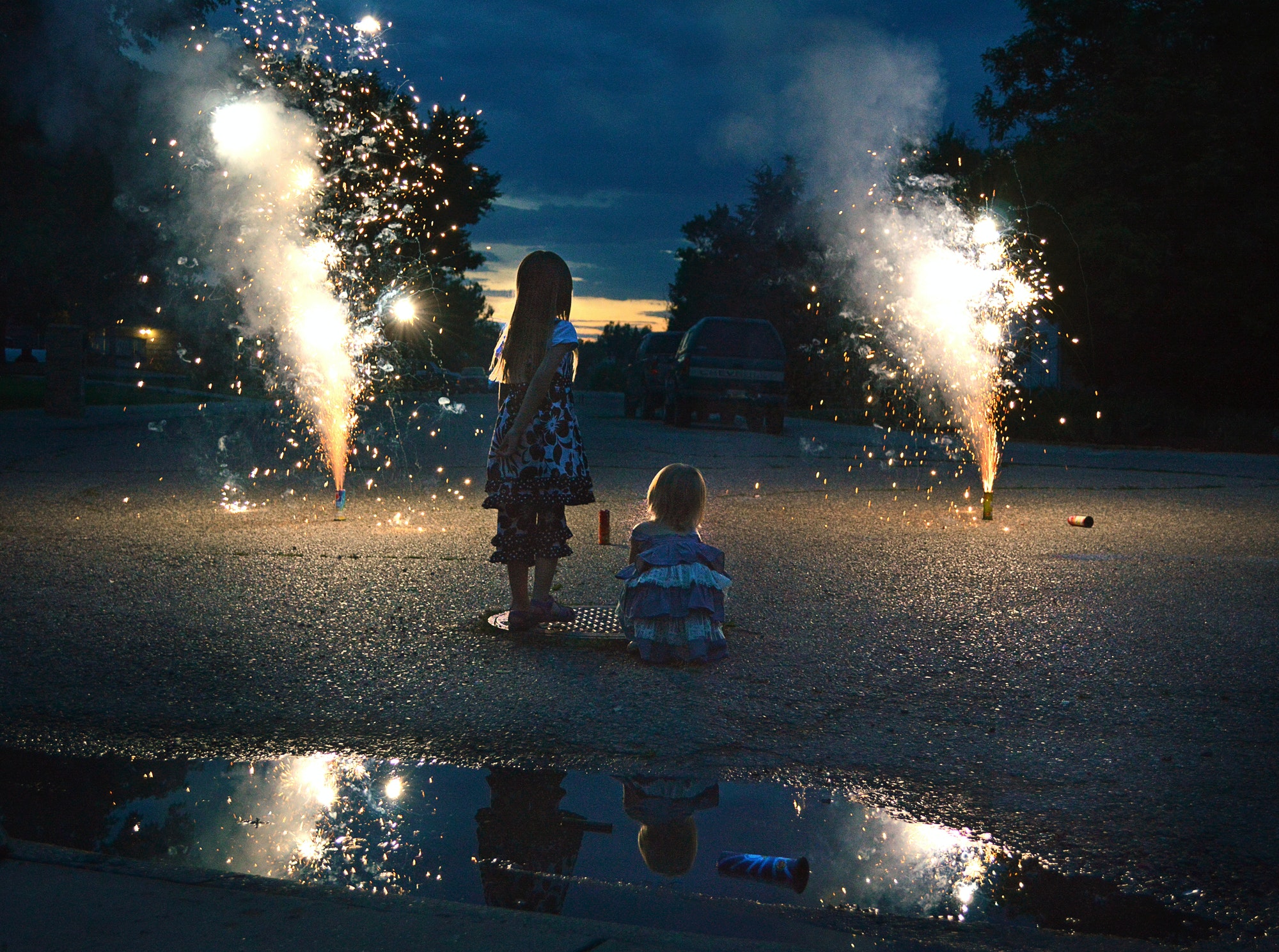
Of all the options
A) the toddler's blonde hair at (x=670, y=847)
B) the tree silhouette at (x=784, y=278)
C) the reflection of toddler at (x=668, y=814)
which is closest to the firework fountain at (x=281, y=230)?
the reflection of toddler at (x=668, y=814)

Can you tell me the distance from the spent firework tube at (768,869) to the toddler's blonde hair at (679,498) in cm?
240

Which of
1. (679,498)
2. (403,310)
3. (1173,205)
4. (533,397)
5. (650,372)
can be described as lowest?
(679,498)

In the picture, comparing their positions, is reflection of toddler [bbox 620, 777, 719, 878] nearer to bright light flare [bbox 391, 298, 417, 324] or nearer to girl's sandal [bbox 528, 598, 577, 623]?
girl's sandal [bbox 528, 598, 577, 623]

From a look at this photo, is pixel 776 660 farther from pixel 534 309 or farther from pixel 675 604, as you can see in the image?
pixel 534 309

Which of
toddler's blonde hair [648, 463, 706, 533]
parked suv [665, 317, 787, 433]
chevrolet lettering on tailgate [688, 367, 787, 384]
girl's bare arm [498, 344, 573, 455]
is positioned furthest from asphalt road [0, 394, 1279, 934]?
chevrolet lettering on tailgate [688, 367, 787, 384]

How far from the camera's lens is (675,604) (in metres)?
5.22

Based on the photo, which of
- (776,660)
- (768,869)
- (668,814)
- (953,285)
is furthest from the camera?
A: (953,285)

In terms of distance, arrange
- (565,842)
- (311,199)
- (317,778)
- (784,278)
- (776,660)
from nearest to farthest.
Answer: (565,842), (317,778), (776,660), (311,199), (784,278)

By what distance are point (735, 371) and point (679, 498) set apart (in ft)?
64.3

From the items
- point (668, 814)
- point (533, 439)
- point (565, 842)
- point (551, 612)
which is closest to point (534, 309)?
point (533, 439)

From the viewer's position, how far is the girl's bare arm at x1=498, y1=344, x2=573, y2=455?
5648mm

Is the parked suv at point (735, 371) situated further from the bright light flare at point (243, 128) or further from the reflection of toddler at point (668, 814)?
the reflection of toddler at point (668, 814)

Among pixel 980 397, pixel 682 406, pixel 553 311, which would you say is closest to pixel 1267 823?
pixel 553 311

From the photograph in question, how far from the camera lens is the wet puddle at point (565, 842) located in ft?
9.59
